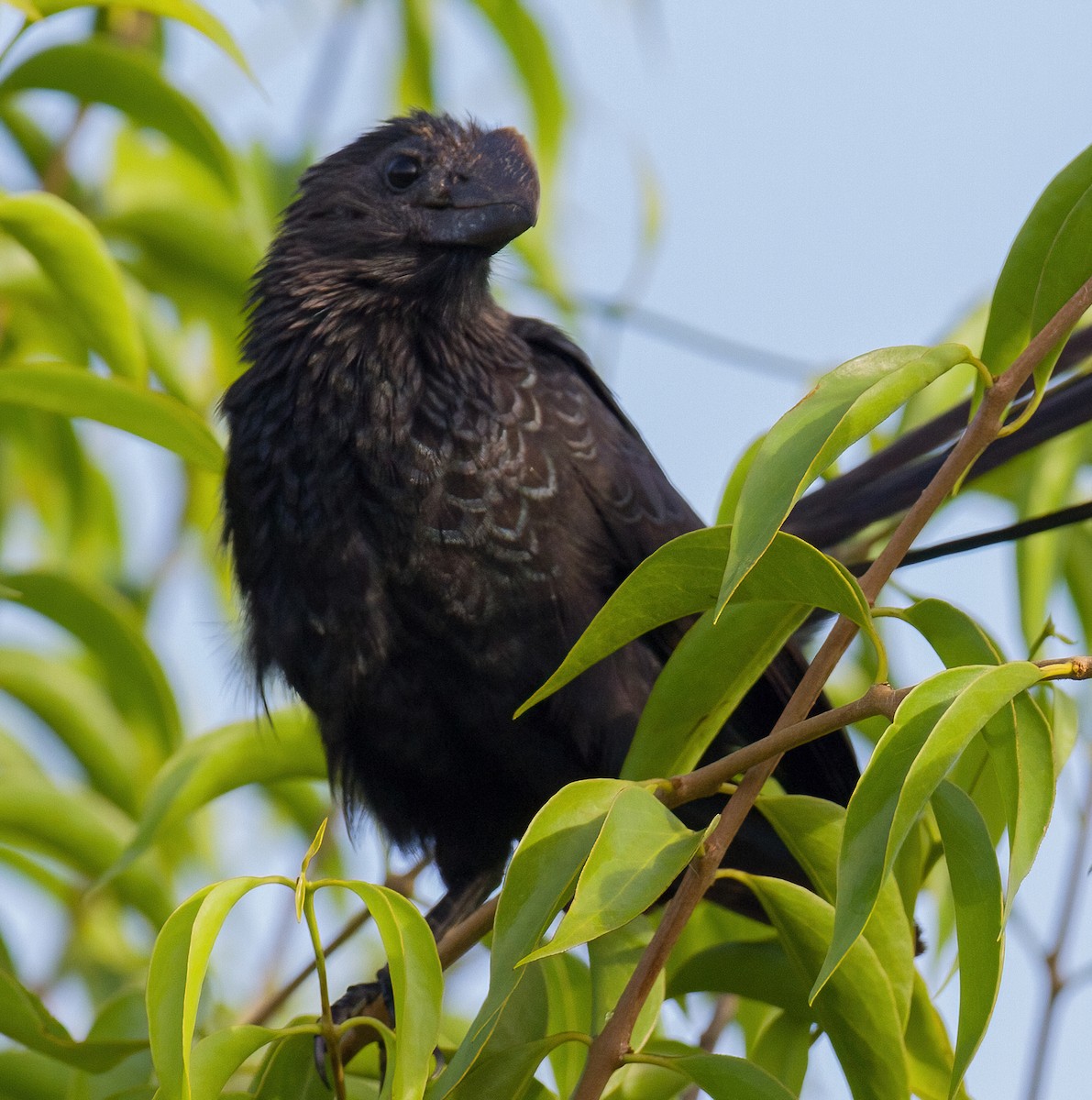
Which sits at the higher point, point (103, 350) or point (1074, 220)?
point (103, 350)

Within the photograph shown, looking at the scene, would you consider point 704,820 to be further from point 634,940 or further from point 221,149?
point 221,149

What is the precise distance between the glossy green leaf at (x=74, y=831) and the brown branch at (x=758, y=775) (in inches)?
40.2

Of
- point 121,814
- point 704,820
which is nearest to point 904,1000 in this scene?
point 704,820

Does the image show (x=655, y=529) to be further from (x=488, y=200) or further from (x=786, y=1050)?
(x=786, y=1050)

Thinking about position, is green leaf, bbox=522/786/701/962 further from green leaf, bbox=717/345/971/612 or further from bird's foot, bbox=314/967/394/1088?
bird's foot, bbox=314/967/394/1088

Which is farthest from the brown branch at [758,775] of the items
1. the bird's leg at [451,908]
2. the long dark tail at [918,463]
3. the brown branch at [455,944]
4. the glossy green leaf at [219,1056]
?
the bird's leg at [451,908]

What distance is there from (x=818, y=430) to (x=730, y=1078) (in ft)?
1.71

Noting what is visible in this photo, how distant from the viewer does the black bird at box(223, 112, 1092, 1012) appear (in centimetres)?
213

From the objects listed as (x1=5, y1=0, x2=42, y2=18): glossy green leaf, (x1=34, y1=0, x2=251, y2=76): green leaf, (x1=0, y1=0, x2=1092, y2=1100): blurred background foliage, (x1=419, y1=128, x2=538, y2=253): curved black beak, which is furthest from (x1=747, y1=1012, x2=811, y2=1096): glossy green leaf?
(x1=5, y1=0, x2=42, y2=18): glossy green leaf

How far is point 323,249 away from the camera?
247 cm

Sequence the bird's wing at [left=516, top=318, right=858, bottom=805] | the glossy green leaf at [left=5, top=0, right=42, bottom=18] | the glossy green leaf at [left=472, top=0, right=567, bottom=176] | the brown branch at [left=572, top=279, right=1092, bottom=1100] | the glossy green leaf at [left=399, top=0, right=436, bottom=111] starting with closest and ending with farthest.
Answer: the brown branch at [left=572, top=279, right=1092, bottom=1100], the glossy green leaf at [left=5, top=0, right=42, bottom=18], the bird's wing at [left=516, top=318, right=858, bottom=805], the glossy green leaf at [left=472, top=0, right=567, bottom=176], the glossy green leaf at [left=399, top=0, right=436, bottom=111]

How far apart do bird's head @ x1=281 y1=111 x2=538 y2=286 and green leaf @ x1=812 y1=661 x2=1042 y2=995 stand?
134 cm

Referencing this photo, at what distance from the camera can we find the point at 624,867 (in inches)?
43.1

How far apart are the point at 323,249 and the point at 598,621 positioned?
57.2 inches
